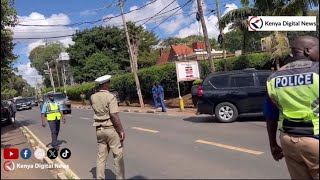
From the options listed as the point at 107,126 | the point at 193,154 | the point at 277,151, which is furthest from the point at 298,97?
the point at 193,154

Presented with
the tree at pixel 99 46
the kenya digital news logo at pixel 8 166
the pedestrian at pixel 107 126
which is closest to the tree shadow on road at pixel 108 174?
the pedestrian at pixel 107 126

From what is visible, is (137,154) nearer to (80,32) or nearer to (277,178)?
(277,178)

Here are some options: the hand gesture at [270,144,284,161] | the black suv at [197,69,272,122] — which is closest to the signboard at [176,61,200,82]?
the black suv at [197,69,272,122]

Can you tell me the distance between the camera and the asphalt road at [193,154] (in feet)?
24.2

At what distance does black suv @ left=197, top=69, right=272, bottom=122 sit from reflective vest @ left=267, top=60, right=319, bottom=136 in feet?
36.1

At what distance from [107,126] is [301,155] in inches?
138

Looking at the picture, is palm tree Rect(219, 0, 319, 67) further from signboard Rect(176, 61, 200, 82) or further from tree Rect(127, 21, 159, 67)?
tree Rect(127, 21, 159, 67)

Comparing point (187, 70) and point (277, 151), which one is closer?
point (277, 151)

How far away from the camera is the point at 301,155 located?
141 inches

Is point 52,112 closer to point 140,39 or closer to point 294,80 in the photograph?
point 294,80

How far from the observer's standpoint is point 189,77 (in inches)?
931

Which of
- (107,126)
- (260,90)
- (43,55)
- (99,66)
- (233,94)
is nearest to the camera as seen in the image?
(107,126)

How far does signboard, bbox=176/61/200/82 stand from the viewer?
76.9 ft

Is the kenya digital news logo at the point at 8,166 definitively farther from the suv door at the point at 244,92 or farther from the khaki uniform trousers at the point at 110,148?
the suv door at the point at 244,92
